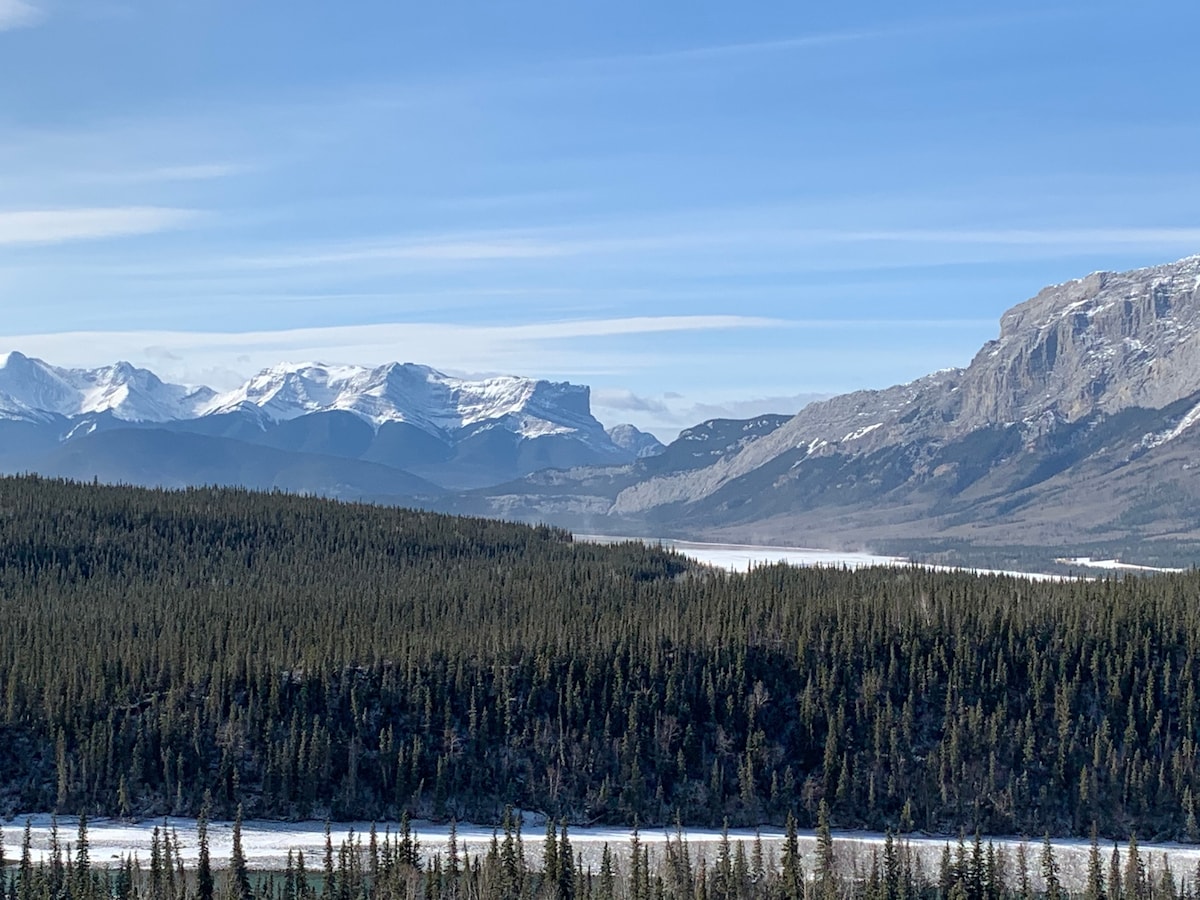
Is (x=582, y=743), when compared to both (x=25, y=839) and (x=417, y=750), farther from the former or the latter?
(x=25, y=839)

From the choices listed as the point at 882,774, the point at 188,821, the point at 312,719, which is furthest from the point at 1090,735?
the point at 188,821

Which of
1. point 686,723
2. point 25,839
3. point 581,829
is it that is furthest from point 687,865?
point 25,839

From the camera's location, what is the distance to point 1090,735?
196 meters

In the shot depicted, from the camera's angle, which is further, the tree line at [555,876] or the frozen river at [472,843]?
the frozen river at [472,843]

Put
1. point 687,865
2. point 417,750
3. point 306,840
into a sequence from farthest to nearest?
1. point 417,750
2. point 306,840
3. point 687,865

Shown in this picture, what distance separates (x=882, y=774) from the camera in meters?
194

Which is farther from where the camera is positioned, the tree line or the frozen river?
the frozen river

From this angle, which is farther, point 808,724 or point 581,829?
point 808,724

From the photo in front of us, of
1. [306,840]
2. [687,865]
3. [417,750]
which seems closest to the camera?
[687,865]

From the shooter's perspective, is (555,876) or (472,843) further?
(472,843)

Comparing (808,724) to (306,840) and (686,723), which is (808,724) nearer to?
(686,723)

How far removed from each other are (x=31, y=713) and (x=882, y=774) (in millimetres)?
95860

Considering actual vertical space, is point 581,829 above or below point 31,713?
below

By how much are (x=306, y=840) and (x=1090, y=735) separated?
8868 cm
